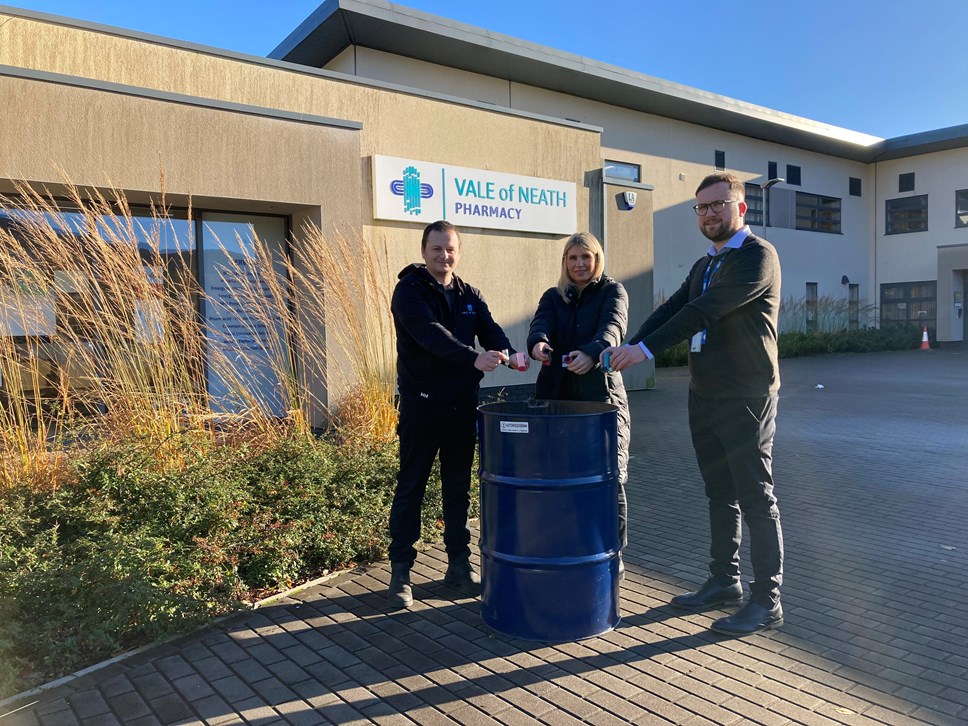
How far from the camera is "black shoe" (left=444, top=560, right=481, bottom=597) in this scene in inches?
156

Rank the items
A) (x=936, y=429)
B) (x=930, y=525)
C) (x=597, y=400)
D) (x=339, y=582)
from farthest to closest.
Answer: (x=936, y=429), (x=930, y=525), (x=339, y=582), (x=597, y=400)

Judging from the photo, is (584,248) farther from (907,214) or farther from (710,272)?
(907,214)

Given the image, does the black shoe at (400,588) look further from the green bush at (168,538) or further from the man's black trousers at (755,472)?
the man's black trousers at (755,472)

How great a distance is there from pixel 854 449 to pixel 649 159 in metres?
15.1

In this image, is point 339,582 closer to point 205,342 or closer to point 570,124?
point 205,342

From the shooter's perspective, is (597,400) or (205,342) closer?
(597,400)

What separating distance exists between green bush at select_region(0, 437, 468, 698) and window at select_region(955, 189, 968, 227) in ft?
105

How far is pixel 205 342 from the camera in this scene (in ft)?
16.9

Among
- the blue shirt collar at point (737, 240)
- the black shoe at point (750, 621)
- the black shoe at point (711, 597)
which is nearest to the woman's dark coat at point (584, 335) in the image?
the blue shirt collar at point (737, 240)

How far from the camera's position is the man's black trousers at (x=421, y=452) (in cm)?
385

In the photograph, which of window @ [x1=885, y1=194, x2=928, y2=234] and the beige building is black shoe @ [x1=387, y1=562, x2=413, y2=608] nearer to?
the beige building

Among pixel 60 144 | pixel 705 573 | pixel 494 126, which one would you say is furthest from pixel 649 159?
pixel 705 573

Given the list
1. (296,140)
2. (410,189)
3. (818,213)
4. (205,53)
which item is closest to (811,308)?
(818,213)

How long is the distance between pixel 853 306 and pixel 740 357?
2961 centimetres
